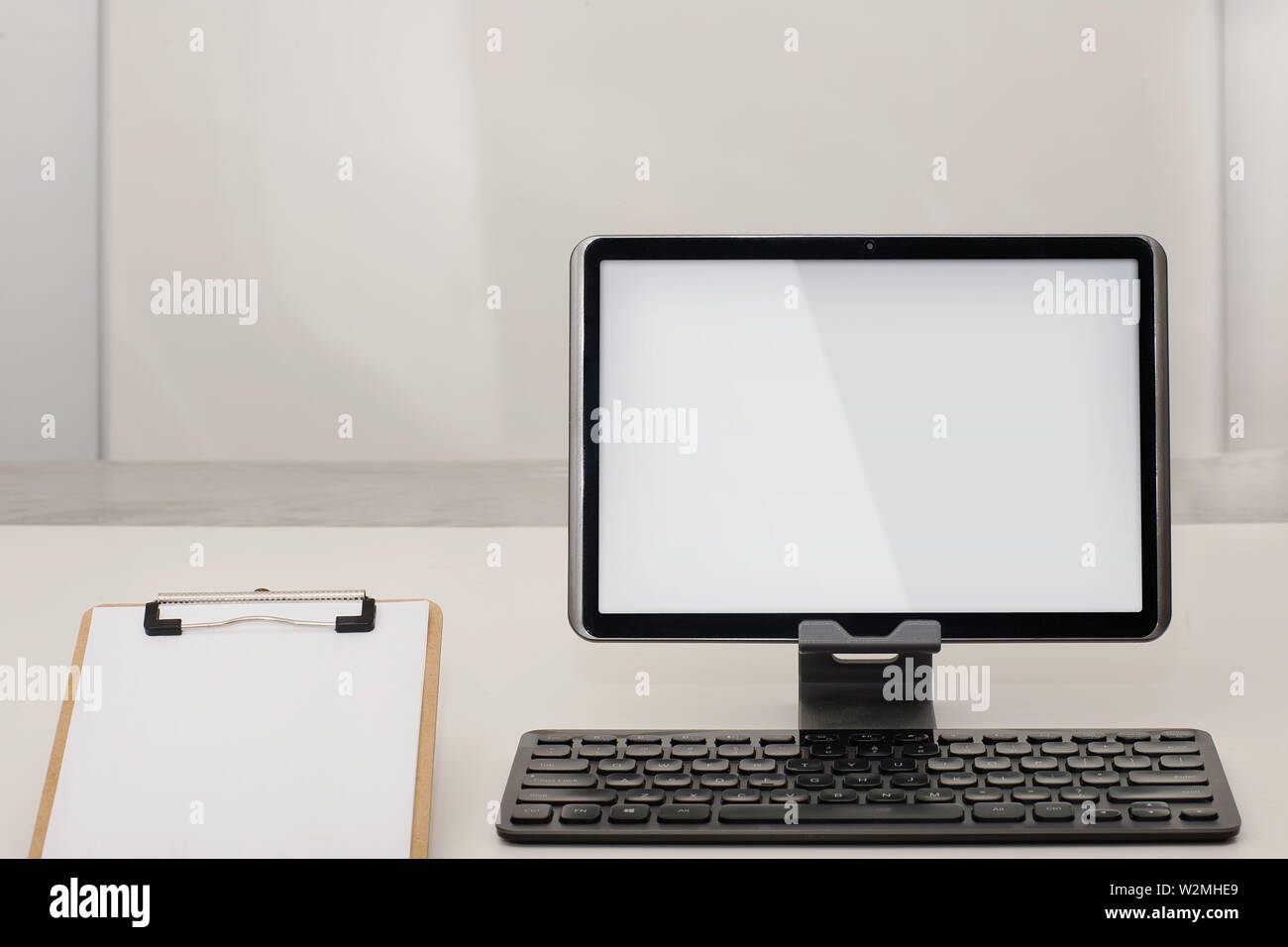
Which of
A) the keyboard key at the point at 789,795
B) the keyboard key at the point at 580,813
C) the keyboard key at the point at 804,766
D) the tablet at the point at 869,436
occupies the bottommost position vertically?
the keyboard key at the point at 580,813

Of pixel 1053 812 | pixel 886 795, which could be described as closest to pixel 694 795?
pixel 886 795

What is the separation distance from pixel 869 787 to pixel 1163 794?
0.19 meters

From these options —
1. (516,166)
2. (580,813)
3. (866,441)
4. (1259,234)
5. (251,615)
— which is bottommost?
(580,813)

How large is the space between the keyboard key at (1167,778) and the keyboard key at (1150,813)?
34 millimetres

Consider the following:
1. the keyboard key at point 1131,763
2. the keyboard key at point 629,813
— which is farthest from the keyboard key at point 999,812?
the keyboard key at point 629,813

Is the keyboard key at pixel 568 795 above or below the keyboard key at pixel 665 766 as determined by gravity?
below

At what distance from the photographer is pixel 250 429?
3516 millimetres

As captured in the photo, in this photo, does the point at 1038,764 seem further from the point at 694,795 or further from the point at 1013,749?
the point at 694,795

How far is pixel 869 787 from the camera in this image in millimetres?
677

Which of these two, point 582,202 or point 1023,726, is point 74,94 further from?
point 1023,726

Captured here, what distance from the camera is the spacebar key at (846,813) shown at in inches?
25.1

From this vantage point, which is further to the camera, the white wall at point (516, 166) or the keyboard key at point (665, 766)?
the white wall at point (516, 166)

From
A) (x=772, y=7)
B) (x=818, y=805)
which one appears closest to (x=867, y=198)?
(x=772, y=7)

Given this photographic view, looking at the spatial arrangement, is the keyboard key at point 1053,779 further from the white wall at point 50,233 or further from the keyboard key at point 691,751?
the white wall at point 50,233
